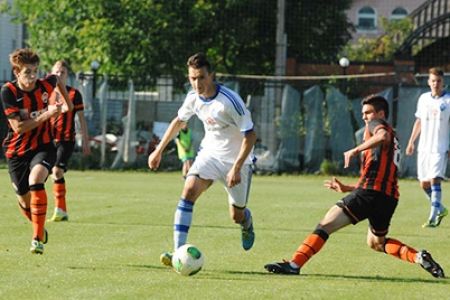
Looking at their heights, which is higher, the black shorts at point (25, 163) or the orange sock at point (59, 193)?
the black shorts at point (25, 163)

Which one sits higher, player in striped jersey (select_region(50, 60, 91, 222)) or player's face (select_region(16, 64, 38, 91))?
player's face (select_region(16, 64, 38, 91))

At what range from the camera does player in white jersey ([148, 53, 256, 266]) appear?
10.6 m

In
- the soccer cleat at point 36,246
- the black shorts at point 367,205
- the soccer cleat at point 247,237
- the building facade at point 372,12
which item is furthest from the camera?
the building facade at point 372,12

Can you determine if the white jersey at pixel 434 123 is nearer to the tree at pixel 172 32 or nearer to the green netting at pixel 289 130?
the green netting at pixel 289 130

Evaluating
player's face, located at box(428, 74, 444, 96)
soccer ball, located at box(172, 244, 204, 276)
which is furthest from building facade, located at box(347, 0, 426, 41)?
soccer ball, located at box(172, 244, 204, 276)

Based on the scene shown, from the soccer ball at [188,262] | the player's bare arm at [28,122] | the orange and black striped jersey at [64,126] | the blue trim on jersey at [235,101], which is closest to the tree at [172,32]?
the orange and black striped jersey at [64,126]

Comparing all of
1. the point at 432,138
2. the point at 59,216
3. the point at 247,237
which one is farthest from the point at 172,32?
the point at 247,237

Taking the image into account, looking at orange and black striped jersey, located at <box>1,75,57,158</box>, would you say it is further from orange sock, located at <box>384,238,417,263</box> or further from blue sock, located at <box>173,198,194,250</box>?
orange sock, located at <box>384,238,417,263</box>

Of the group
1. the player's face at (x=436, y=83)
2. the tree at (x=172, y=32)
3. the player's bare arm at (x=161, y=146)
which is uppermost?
the tree at (x=172, y=32)

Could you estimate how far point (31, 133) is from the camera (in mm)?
11695

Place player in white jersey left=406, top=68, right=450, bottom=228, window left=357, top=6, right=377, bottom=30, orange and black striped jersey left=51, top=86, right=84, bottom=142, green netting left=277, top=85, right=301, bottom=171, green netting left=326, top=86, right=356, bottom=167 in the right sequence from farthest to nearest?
window left=357, top=6, right=377, bottom=30 → green netting left=277, top=85, right=301, bottom=171 → green netting left=326, top=86, right=356, bottom=167 → player in white jersey left=406, top=68, right=450, bottom=228 → orange and black striped jersey left=51, top=86, right=84, bottom=142

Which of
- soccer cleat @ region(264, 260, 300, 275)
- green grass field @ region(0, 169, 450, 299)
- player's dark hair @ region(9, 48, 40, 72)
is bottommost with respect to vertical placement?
green grass field @ region(0, 169, 450, 299)

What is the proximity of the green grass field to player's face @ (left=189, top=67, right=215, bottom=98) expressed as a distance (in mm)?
1538

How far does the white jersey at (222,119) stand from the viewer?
10.9m
